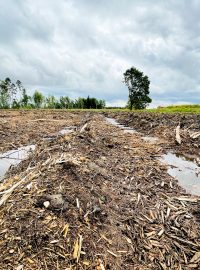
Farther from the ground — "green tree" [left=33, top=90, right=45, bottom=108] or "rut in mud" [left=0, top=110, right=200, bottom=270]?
"rut in mud" [left=0, top=110, right=200, bottom=270]

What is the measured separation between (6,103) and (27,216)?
7715cm

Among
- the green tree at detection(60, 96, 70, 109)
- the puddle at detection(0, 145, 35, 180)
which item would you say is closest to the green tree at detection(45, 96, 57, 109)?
the green tree at detection(60, 96, 70, 109)

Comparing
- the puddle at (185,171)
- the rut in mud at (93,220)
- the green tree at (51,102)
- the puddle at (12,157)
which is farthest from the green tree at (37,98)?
the rut in mud at (93,220)

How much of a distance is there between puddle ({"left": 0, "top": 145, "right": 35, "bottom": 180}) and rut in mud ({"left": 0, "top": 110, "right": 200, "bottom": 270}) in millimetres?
2105

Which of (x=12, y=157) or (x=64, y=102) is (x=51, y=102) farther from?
(x=12, y=157)

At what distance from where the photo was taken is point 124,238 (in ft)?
11.9

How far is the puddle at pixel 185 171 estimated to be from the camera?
5.52m

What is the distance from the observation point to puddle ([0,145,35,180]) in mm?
6993

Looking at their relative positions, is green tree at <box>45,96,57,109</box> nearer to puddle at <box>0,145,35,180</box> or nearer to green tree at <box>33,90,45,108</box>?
green tree at <box>33,90,45,108</box>

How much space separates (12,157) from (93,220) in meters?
4.85

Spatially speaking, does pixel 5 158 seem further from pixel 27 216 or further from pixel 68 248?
pixel 68 248

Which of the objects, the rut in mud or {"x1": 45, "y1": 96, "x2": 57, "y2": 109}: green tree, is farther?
{"x1": 45, "y1": 96, "x2": 57, "y2": 109}: green tree

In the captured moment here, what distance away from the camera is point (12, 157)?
7879 millimetres

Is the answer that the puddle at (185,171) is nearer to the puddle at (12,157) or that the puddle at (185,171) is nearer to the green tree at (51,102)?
the puddle at (12,157)
